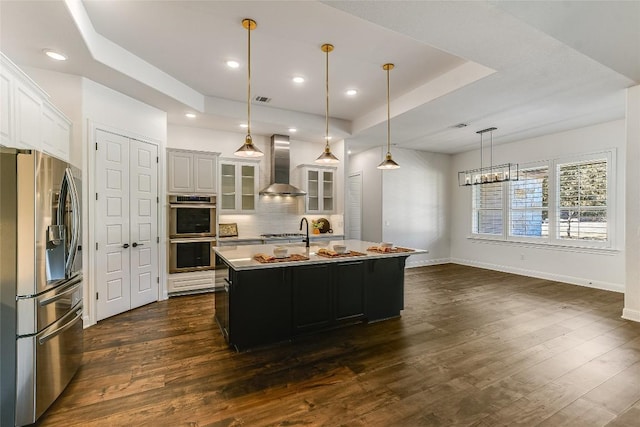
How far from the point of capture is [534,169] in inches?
244

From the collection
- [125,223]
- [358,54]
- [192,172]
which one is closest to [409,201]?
[358,54]

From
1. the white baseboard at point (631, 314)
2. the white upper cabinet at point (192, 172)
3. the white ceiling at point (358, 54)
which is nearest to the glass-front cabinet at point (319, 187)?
the white ceiling at point (358, 54)

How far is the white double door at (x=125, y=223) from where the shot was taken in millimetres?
3701

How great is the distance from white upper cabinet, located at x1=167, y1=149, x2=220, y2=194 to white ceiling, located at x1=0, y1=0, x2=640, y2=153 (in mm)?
652

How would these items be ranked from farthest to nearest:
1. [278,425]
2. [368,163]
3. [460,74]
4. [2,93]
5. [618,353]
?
[368,163] < [460,74] < [618,353] < [2,93] < [278,425]

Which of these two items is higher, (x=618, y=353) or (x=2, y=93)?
(x=2, y=93)

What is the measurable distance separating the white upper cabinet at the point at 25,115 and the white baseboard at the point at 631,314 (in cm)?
669

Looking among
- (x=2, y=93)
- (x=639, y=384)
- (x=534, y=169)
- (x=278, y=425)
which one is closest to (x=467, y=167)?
(x=534, y=169)

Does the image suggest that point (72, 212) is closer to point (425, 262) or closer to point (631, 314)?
point (631, 314)

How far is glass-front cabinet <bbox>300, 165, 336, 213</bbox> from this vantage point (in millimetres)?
6004

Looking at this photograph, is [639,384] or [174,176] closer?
[639,384]

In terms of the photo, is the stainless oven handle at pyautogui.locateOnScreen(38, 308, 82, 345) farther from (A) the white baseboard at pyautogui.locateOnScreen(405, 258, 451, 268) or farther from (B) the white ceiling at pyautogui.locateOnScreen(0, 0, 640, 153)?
(A) the white baseboard at pyautogui.locateOnScreen(405, 258, 451, 268)

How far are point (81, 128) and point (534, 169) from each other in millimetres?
7807

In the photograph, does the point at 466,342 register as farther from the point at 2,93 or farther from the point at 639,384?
the point at 2,93
